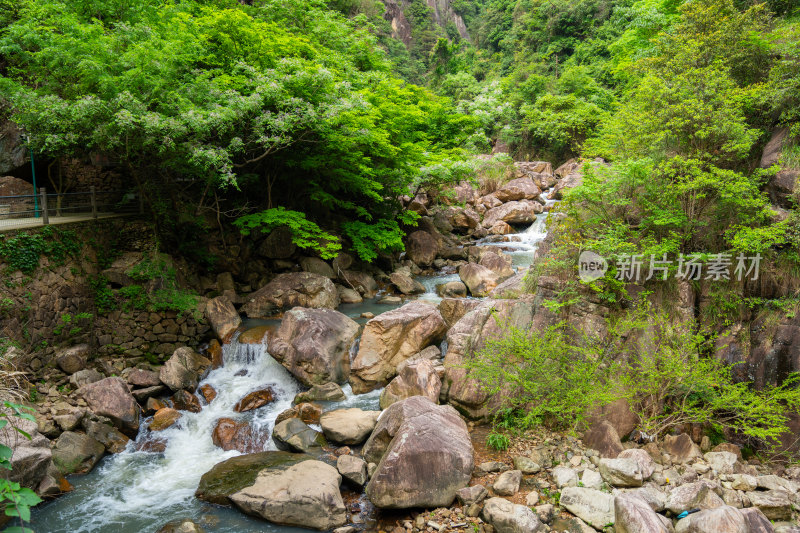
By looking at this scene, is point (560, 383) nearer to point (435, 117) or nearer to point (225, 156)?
point (225, 156)

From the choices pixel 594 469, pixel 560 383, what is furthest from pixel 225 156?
pixel 594 469

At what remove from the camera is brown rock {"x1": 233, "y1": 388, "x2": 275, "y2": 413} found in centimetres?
1014

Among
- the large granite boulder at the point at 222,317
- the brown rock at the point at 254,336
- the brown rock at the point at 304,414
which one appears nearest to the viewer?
the brown rock at the point at 304,414

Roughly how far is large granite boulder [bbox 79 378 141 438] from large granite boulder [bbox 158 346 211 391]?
86 centimetres

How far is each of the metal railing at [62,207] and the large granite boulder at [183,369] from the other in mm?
4655

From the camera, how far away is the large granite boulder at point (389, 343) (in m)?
10.6

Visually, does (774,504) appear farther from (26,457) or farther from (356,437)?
(26,457)

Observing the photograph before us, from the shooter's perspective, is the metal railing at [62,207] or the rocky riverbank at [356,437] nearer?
the rocky riverbank at [356,437]

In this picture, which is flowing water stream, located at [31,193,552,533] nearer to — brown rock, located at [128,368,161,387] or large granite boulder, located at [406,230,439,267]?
brown rock, located at [128,368,161,387]

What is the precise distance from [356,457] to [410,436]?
1369 millimetres

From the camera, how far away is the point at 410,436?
23.1ft

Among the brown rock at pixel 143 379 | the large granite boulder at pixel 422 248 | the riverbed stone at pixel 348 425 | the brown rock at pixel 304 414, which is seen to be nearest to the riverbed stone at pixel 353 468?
the riverbed stone at pixel 348 425

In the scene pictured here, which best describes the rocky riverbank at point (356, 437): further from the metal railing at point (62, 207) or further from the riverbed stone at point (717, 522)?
the metal railing at point (62, 207)
